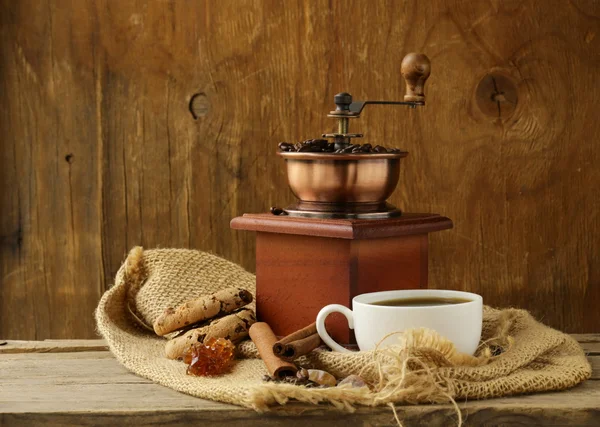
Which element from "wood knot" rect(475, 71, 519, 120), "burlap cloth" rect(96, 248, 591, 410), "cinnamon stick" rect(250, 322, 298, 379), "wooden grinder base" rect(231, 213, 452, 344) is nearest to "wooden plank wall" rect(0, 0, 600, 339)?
"wood knot" rect(475, 71, 519, 120)

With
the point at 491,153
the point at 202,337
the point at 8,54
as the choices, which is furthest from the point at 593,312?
the point at 8,54

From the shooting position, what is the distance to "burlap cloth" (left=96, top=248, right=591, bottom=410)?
1167 mm

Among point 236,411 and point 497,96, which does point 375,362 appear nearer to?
point 236,411

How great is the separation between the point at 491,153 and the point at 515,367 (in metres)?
0.74

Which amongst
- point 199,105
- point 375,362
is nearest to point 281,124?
point 199,105

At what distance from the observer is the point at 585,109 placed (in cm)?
190

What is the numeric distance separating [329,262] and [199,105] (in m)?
0.68

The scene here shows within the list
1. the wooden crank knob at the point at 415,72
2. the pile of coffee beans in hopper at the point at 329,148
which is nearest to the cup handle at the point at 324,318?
the pile of coffee beans in hopper at the point at 329,148

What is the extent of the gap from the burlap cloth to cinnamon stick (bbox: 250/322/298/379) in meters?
0.03

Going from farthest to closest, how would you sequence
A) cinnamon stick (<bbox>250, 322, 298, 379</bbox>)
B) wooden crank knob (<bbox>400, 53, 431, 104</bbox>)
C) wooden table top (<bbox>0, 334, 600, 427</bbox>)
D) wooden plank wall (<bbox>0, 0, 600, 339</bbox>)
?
1. wooden plank wall (<bbox>0, 0, 600, 339</bbox>)
2. wooden crank knob (<bbox>400, 53, 431, 104</bbox>)
3. cinnamon stick (<bbox>250, 322, 298, 379</bbox>)
4. wooden table top (<bbox>0, 334, 600, 427</bbox>)

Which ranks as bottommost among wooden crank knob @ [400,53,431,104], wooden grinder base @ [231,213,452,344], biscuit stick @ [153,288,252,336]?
biscuit stick @ [153,288,252,336]

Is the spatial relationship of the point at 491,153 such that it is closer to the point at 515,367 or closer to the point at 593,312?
the point at 593,312

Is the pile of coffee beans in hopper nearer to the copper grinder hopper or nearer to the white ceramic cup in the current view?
the copper grinder hopper

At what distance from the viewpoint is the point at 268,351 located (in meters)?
1.31
